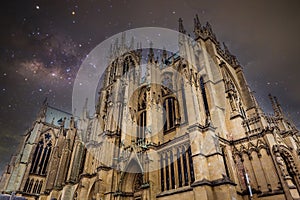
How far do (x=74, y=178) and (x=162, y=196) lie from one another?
1513cm

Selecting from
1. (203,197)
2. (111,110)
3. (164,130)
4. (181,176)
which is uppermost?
(111,110)

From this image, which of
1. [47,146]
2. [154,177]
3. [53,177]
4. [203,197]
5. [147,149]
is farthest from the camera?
[47,146]

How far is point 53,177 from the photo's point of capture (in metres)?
29.1

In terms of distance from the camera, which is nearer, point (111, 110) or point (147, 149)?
point (147, 149)

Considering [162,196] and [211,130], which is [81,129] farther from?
[211,130]

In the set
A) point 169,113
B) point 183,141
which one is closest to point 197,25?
point 169,113

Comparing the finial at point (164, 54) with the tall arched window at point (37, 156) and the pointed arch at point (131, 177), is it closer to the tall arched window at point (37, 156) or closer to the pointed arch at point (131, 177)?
the pointed arch at point (131, 177)

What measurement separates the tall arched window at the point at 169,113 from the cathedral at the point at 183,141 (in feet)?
0.37

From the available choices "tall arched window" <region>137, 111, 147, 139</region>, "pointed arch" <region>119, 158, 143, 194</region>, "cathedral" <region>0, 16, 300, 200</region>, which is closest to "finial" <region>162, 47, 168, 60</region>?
"cathedral" <region>0, 16, 300, 200</region>

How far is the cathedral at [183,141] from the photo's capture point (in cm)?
1294

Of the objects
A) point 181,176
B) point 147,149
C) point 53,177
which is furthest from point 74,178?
point 181,176

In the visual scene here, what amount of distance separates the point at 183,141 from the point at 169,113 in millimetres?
5815

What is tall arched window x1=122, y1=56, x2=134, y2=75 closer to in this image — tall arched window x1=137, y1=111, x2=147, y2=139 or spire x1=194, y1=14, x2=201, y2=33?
A: tall arched window x1=137, y1=111, x2=147, y2=139

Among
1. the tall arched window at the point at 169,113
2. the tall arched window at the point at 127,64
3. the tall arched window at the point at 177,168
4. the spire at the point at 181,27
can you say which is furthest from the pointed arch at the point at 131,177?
the tall arched window at the point at 127,64
